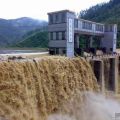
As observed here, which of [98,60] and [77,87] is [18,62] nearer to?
[77,87]

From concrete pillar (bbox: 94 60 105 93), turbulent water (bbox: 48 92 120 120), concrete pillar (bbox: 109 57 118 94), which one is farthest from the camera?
concrete pillar (bbox: 109 57 118 94)

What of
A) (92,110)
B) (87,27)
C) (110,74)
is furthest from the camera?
(87,27)

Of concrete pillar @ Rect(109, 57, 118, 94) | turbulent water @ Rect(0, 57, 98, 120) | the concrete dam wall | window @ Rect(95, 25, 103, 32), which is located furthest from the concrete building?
turbulent water @ Rect(0, 57, 98, 120)

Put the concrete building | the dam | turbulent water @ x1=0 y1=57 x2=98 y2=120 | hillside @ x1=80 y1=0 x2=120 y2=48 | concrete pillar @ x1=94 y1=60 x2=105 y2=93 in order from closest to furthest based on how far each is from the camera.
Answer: turbulent water @ x1=0 y1=57 x2=98 y2=120 → concrete pillar @ x1=94 y1=60 x2=105 y2=93 → the concrete building → the dam → hillside @ x1=80 y1=0 x2=120 y2=48

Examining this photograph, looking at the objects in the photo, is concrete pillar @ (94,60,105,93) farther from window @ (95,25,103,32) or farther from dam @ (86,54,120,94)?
window @ (95,25,103,32)

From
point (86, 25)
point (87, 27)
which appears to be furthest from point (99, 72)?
point (87, 27)

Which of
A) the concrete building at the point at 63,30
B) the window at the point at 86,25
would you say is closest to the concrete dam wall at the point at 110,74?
the concrete building at the point at 63,30

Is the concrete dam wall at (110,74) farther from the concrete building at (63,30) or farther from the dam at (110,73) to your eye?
the concrete building at (63,30)

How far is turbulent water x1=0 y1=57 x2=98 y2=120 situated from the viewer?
42.9 ft

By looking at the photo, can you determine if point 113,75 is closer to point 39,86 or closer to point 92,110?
point 92,110

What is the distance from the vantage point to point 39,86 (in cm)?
1510

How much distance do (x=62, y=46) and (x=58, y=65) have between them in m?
6.75

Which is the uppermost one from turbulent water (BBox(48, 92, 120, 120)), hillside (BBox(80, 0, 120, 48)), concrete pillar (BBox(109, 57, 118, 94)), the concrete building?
hillside (BBox(80, 0, 120, 48))

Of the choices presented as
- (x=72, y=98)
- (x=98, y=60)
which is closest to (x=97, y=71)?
(x=98, y=60)
